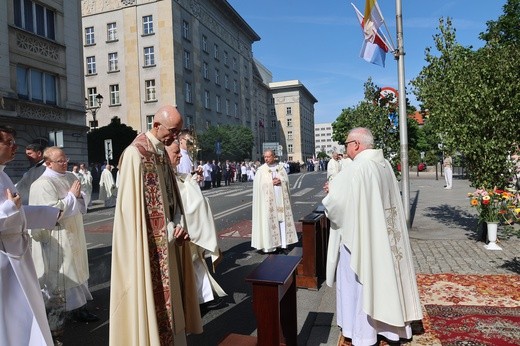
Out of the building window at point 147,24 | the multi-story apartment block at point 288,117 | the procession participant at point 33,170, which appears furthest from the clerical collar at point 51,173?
the multi-story apartment block at point 288,117

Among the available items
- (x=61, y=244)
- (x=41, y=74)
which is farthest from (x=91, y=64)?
(x=61, y=244)

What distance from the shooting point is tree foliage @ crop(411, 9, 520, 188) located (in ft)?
24.6

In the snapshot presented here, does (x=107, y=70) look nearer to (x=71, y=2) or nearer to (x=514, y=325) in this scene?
(x=71, y=2)

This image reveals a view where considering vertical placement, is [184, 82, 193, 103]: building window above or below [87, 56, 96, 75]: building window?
below

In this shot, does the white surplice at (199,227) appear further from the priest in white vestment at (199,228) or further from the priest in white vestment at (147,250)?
the priest in white vestment at (147,250)

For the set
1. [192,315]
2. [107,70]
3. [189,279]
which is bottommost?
[192,315]

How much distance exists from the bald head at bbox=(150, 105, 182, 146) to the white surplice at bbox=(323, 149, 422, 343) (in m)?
1.58

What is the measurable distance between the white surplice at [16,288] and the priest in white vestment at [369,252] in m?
2.48

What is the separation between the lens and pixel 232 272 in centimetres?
680

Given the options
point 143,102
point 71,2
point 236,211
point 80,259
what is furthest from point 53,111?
point 80,259

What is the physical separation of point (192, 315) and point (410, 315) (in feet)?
6.42

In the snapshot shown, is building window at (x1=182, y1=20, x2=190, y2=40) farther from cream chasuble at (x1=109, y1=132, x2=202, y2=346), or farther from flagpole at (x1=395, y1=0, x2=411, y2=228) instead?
cream chasuble at (x1=109, y1=132, x2=202, y2=346)

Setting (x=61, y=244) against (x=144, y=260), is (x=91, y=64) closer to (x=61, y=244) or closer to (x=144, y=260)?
(x=61, y=244)

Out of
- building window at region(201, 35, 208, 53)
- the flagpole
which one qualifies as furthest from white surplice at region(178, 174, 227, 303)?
building window at region(201, 35, 208, 53)
